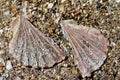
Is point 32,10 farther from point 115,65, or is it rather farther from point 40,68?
point 115,65

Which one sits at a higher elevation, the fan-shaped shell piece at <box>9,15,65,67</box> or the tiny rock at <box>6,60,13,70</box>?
the fan-shaped shell piece at <box>9,15,65,67</box>

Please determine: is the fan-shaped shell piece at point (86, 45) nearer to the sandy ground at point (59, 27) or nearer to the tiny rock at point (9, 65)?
the sandy ground at point (59, 27)

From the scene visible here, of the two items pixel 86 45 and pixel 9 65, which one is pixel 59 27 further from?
pixel 9 65

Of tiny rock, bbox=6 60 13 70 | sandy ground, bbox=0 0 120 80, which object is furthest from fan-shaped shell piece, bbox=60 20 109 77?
tiny rock, bbox=6 60 13 70

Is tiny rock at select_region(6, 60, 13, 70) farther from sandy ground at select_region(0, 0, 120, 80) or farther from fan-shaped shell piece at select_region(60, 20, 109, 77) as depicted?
fan-shaped shell piece at select_region(60, 20, 109, 77)

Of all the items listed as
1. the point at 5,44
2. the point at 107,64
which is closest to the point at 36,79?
the point at 5,44

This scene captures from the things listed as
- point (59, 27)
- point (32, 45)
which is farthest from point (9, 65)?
point (59, 27)
